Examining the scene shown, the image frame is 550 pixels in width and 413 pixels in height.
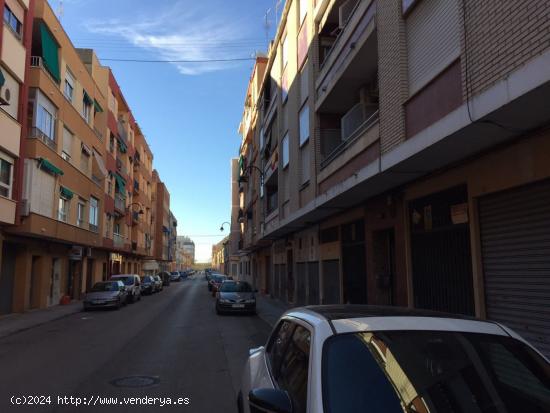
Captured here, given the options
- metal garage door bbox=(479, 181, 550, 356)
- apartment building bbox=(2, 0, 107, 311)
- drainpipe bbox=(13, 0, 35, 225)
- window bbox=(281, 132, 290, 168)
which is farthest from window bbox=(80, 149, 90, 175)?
metal garage door bbox=(479, 181, 550, 356)

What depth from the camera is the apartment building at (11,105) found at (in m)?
18.4

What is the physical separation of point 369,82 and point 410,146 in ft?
22.2

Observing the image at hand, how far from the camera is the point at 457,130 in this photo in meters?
6.73

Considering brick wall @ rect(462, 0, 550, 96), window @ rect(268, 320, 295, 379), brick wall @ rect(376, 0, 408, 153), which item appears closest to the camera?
window @ rect(268, 320, 295, 379)

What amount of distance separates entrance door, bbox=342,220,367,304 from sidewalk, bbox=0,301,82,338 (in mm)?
10659

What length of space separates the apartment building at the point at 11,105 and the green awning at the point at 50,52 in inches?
70.4

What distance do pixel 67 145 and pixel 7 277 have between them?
8.39 meters

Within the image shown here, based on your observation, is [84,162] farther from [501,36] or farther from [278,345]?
[278,345]

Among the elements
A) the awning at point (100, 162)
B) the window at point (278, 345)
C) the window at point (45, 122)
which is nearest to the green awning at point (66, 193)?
the window at point (45, 122)

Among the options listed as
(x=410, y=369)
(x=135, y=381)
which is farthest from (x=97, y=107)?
(x=410, y=369)

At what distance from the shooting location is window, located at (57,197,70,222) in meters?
25.6

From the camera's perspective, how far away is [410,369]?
283cm

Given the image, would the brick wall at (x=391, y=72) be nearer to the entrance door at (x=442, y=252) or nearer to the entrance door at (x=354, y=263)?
the entrance door at (x=442, y=252)

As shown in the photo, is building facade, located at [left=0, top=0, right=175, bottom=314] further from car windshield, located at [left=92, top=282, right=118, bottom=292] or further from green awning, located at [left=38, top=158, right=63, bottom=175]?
car windshield, located at [left=92, top=282, right=118, bottom=292]
